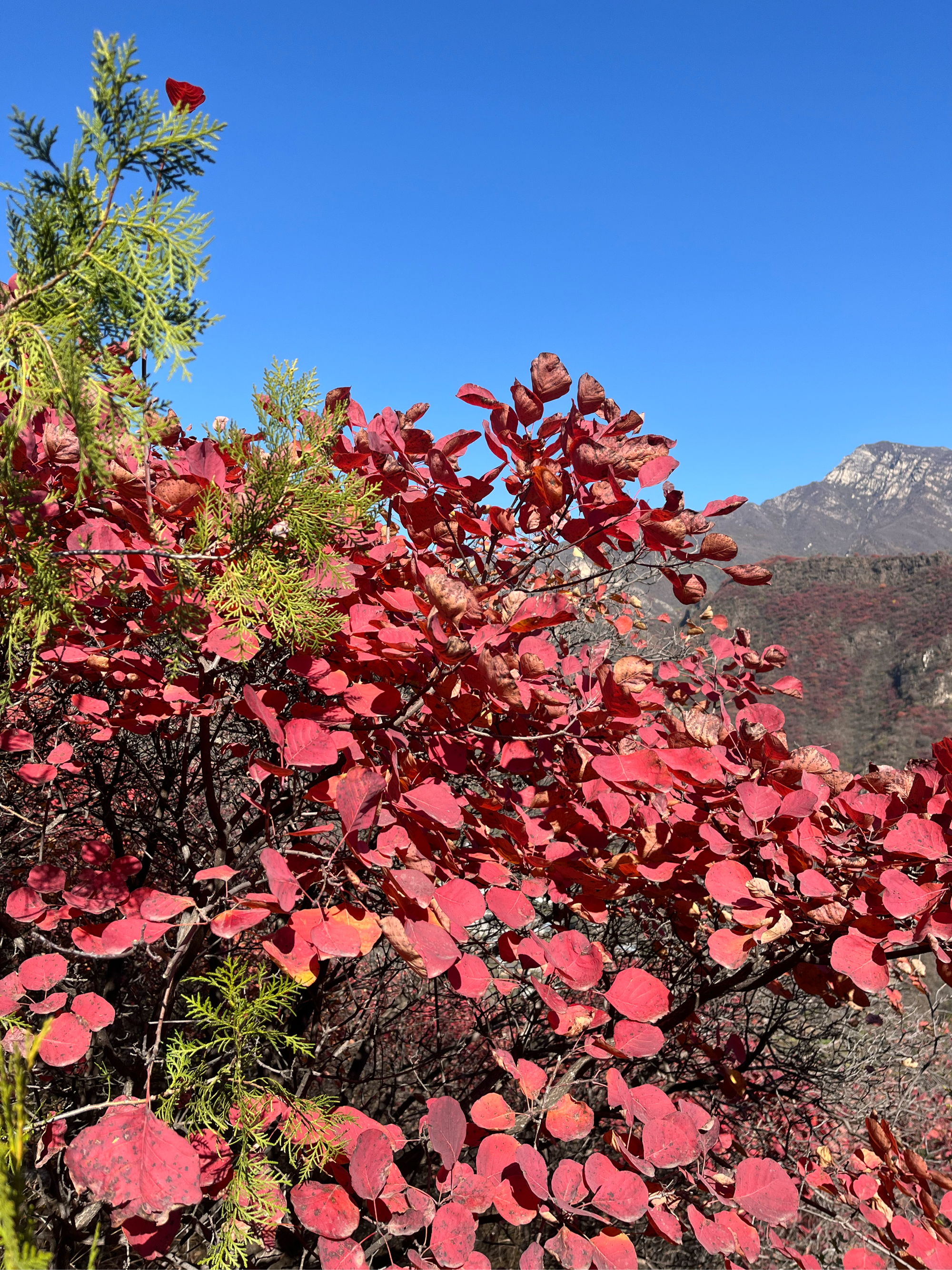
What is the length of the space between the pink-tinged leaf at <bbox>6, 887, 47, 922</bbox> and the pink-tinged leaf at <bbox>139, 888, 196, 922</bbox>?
11.5 inches

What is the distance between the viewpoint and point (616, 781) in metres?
1.11

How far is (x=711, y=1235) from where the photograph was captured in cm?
100

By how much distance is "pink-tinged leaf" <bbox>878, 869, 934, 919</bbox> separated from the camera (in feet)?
3.18

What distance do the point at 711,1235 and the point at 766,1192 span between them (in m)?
0.10

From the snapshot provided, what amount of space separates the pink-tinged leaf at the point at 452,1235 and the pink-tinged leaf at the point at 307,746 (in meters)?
0.63

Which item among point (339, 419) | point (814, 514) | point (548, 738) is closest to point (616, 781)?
point (548, 738)

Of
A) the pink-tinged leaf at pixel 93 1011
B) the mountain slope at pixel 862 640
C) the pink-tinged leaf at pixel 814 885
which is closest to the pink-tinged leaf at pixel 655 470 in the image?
the pink-tinged leaf at pixel 814 885

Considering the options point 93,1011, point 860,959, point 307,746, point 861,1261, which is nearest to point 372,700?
point 307,746

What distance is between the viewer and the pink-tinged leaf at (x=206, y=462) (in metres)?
1.06

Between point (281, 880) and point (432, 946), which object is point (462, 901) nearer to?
point (432, 946)

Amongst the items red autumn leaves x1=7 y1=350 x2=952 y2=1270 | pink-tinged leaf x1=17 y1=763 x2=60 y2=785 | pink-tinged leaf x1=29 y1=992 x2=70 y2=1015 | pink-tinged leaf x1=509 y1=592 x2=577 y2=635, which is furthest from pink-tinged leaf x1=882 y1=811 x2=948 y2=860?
pink-tinged leaf x1=17 y1=763 x2=60 y2=785

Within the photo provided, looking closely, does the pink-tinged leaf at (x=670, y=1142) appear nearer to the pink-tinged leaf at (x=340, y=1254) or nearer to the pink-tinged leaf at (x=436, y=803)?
the pink-tinged leaf at (x=340, y=1254)

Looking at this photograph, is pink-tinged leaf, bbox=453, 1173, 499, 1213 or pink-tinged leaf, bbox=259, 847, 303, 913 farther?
pink-tinged leaf, bbox=453, 1173, 499, 1213

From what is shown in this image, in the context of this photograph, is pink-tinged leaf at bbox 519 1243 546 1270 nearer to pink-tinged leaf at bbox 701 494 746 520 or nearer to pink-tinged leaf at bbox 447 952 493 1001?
pink-tinged leaf at bbox 447 952 493 1001
